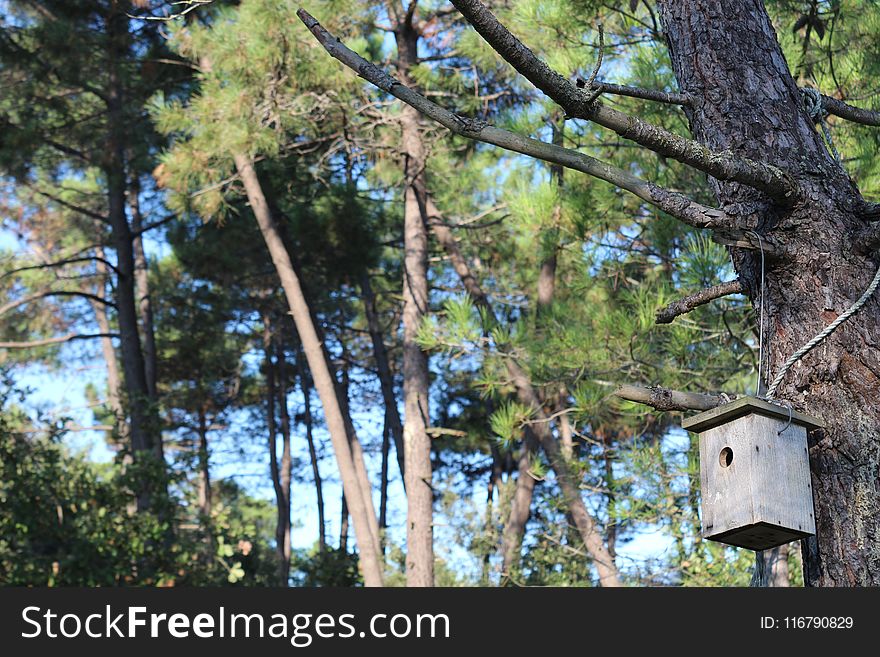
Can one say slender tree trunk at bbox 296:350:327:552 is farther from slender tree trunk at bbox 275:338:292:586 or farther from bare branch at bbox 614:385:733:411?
bare branch at bbox 614:385:733:411

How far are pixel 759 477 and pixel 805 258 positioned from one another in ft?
1.68

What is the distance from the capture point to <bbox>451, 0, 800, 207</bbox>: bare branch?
1893 mm

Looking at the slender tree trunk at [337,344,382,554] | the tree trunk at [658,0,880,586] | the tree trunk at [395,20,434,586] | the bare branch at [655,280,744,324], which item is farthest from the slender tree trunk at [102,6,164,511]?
the tree trunk at [658,0,880,586]

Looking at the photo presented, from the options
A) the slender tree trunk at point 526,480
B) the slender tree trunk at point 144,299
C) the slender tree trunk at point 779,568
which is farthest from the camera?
the slender tree trunk at point 144,299

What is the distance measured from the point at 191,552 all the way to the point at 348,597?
584 cm

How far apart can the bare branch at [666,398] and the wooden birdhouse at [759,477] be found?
0.28 ft

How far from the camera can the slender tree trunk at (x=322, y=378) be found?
8.52 m

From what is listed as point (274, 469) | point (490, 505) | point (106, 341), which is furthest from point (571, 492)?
point (106, 341)

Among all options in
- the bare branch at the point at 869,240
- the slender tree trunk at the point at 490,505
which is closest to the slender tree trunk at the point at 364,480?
the slender tree trunk at the point at 490,505

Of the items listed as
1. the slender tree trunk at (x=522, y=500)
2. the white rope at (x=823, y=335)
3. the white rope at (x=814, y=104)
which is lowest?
the white rope at (x=823, y=335)

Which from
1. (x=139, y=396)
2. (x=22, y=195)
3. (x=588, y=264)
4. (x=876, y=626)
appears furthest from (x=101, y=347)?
(x=876, y=626)

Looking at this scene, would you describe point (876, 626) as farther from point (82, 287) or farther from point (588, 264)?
point (82, 287)

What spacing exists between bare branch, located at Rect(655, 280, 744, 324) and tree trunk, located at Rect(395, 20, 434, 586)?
5.36 metres

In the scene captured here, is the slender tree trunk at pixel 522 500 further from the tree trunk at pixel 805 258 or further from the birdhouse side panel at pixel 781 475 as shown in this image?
the birdhouse side panel at pixel 781 475
